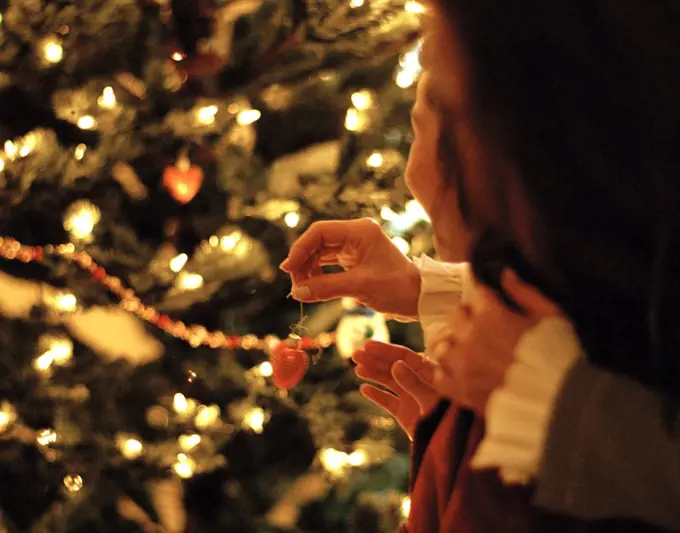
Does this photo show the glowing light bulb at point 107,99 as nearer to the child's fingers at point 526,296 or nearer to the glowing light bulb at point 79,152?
the glowing light bulb at point 79,152

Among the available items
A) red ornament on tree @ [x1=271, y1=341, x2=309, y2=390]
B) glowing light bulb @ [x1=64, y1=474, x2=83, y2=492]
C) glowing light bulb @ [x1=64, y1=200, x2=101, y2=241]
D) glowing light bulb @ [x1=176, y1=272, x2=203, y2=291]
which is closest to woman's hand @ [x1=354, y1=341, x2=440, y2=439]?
red ornament on tree @ [x1=271, y1=341, x2=309, y2=390]

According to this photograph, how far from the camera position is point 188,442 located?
118 centimetres

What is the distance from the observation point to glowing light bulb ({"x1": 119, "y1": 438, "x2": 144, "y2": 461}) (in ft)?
3.81

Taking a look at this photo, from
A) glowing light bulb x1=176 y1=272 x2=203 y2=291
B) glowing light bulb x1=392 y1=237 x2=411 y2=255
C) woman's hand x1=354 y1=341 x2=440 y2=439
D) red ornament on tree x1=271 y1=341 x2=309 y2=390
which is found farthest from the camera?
glowing light bulb x1=392 y1=237 x2=411 y2=255

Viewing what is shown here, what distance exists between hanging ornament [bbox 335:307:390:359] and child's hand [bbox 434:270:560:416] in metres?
0.55

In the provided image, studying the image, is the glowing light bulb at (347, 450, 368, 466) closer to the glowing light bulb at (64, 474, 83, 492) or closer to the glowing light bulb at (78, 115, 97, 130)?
the glowing light bulb at (64, 474, 83, 492)

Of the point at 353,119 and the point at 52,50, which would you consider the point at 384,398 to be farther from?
the point at 52,50

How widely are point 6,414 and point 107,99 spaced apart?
56cm

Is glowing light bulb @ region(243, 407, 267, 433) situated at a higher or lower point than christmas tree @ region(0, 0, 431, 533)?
lower

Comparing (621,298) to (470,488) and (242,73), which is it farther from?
(242,73)

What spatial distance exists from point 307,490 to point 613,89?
121 cm

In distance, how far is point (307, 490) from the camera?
1.46 meters

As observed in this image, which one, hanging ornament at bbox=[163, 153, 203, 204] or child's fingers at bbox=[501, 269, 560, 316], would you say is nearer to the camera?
child's fingers at bbox=[501, 269, 560, 316]

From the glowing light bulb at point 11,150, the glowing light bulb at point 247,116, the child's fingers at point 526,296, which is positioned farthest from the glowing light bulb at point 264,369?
the child's fingers at point 526,296
